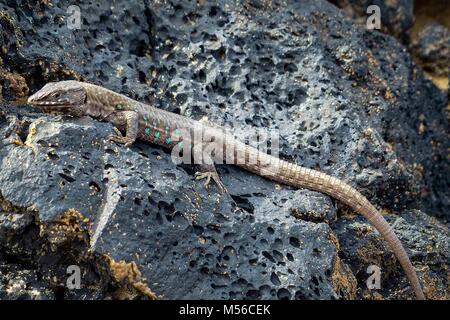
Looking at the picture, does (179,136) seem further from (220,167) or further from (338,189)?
(338,189)

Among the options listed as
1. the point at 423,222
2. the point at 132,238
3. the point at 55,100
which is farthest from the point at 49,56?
the point at 423,222

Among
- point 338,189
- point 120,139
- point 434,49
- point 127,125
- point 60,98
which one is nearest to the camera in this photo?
point 120,139

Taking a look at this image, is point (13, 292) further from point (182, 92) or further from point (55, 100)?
point (182, 92)

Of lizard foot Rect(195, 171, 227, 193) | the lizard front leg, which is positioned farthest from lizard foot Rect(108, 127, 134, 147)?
lizard foot Rect(195, 171, 227, 193)

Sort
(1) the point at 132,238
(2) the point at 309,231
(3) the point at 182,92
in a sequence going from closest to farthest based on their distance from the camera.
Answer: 1. (1) the point at 132,238
2. (2) the point at 309,231
3. (3) the point at 182,92

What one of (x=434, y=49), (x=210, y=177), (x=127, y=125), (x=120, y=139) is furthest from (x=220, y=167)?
(x=434, y=49)

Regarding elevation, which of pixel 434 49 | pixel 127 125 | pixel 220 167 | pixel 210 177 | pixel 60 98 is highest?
pixel 434 49
